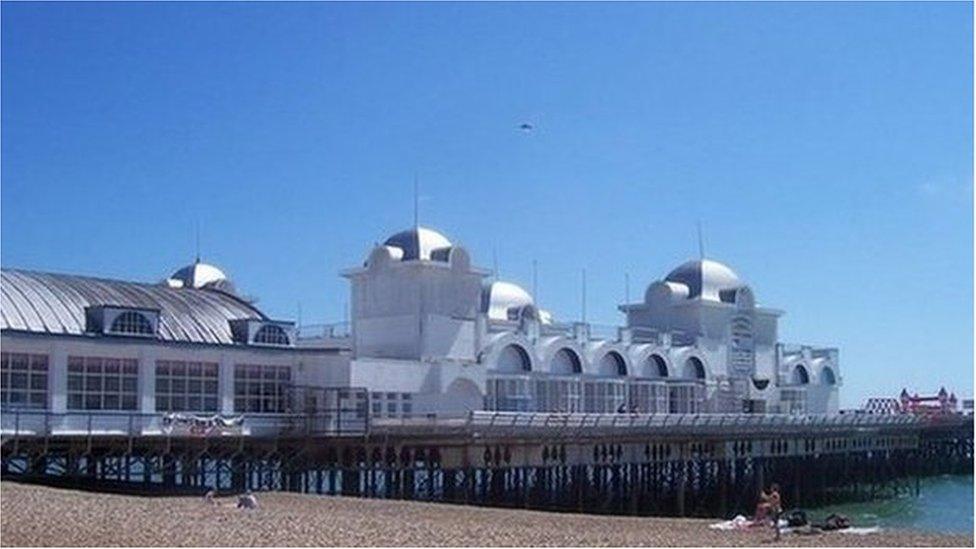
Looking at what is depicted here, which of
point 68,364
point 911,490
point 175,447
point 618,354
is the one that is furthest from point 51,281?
point 911,490

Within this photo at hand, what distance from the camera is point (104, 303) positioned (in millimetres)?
32062

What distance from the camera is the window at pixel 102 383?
30016 millimetres

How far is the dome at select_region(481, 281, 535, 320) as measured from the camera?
50.9 metres

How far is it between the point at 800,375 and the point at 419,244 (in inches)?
975

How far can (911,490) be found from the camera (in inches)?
2194

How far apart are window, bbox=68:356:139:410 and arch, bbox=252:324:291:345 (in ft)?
13.0

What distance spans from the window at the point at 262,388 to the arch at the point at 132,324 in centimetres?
256

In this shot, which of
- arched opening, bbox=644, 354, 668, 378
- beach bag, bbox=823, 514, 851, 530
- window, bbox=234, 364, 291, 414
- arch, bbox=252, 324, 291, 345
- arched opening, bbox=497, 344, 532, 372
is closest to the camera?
beach bag, bbox=823, 514, 851, 530

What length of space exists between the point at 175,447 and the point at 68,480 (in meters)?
2.43

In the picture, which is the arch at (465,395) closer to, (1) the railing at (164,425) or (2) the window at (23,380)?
(1) the railing at (164,425)

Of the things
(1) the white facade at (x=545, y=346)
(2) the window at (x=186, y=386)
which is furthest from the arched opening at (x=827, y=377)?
(2) the window at (x=186, y=386)

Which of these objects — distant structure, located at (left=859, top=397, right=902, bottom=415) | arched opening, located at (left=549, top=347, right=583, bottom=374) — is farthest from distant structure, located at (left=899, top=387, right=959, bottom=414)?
arched opening, located at (left=549, top=347, right=583, bottom=374)

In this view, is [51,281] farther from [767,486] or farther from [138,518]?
[767,486]

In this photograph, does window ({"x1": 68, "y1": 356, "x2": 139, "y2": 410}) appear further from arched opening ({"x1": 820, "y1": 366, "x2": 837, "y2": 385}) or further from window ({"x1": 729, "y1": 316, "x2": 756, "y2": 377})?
arched opening ({"x1": 820, "y1": 366, "x2": 837, "y2": 385})
